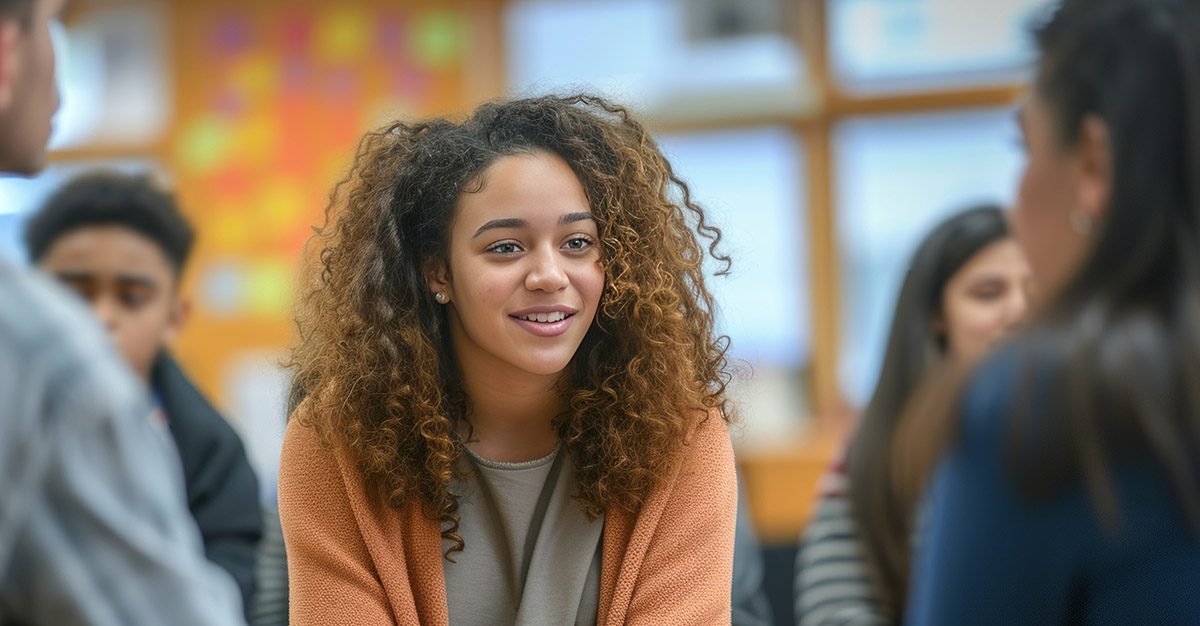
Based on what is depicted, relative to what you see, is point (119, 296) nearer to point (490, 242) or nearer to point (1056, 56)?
point (490, 242)

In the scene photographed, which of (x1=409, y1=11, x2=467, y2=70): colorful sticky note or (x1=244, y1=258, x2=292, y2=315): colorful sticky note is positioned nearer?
(x1=409, y1=11, x2=467, y2=70): colorful sticky note

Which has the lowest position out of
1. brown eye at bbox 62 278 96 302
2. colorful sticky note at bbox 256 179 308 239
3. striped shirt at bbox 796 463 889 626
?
striped shirt at bbox 796 463 889 626

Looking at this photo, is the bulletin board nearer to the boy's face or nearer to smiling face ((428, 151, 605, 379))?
the boy's face

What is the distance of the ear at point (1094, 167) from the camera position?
0.99 m

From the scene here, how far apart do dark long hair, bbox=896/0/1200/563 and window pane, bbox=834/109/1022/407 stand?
3999mm

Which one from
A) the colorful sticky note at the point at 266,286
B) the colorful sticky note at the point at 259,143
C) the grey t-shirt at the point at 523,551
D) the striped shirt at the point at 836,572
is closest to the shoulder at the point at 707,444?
the grey t-shirt at the point at 523,551

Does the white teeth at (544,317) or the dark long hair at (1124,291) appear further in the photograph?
the white teeth at (544,317)

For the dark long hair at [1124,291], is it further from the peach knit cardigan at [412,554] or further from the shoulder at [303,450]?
the shoulder at [303,450]

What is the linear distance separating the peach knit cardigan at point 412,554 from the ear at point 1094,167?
32.8 inches

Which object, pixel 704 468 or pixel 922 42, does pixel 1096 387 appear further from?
pixel 922 42

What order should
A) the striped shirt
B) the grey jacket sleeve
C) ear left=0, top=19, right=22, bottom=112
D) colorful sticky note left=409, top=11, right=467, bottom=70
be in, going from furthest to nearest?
1. colorful sticky note left=409, top=11, right=467, bottom=70
2. the striped shirt
3. ear left=0, top=19, right=22, bottom=112
4. the grey jacket sleeve

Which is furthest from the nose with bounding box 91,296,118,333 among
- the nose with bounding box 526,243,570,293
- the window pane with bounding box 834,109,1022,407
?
the window pane with bounding box 834,109,1022,407

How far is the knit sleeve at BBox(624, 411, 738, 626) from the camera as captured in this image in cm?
166

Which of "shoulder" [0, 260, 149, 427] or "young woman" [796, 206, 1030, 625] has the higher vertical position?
"shoulder" [0, 260, 149, 427]
